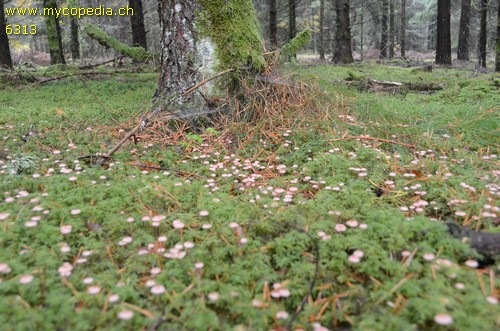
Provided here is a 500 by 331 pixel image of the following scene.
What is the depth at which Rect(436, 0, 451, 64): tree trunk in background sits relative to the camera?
605 inches

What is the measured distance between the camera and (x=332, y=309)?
6.96ft

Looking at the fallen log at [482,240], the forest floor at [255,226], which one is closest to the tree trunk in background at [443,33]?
the forest floor at [255,226]

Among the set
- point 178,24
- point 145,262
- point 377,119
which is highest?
point 178,24

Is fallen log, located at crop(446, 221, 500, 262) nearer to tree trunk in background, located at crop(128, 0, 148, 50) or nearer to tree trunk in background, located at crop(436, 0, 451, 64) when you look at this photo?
tree trunk in background, located at crop(128, 0, 148, 50)

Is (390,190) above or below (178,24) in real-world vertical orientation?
below

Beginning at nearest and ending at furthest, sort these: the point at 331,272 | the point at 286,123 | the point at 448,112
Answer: the point at 331,272 < the point at 286,123 < the point at 448,112

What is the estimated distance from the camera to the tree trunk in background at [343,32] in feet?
51.2

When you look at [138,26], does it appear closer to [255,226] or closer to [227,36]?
[227,36]

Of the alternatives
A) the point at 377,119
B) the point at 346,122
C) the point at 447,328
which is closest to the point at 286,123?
the point at 346,122

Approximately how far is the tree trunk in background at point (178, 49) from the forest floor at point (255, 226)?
54 centimetres

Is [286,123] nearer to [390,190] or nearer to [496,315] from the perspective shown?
[390,190]

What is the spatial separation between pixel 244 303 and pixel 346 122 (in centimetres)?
376

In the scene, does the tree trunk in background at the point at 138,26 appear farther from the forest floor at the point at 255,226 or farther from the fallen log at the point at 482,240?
the fallen log at the point at 482,240

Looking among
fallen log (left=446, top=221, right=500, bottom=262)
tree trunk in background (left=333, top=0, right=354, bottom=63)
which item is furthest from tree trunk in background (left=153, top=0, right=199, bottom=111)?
tree trunk in background (left=333, top=0, right=354, bottom=63)
